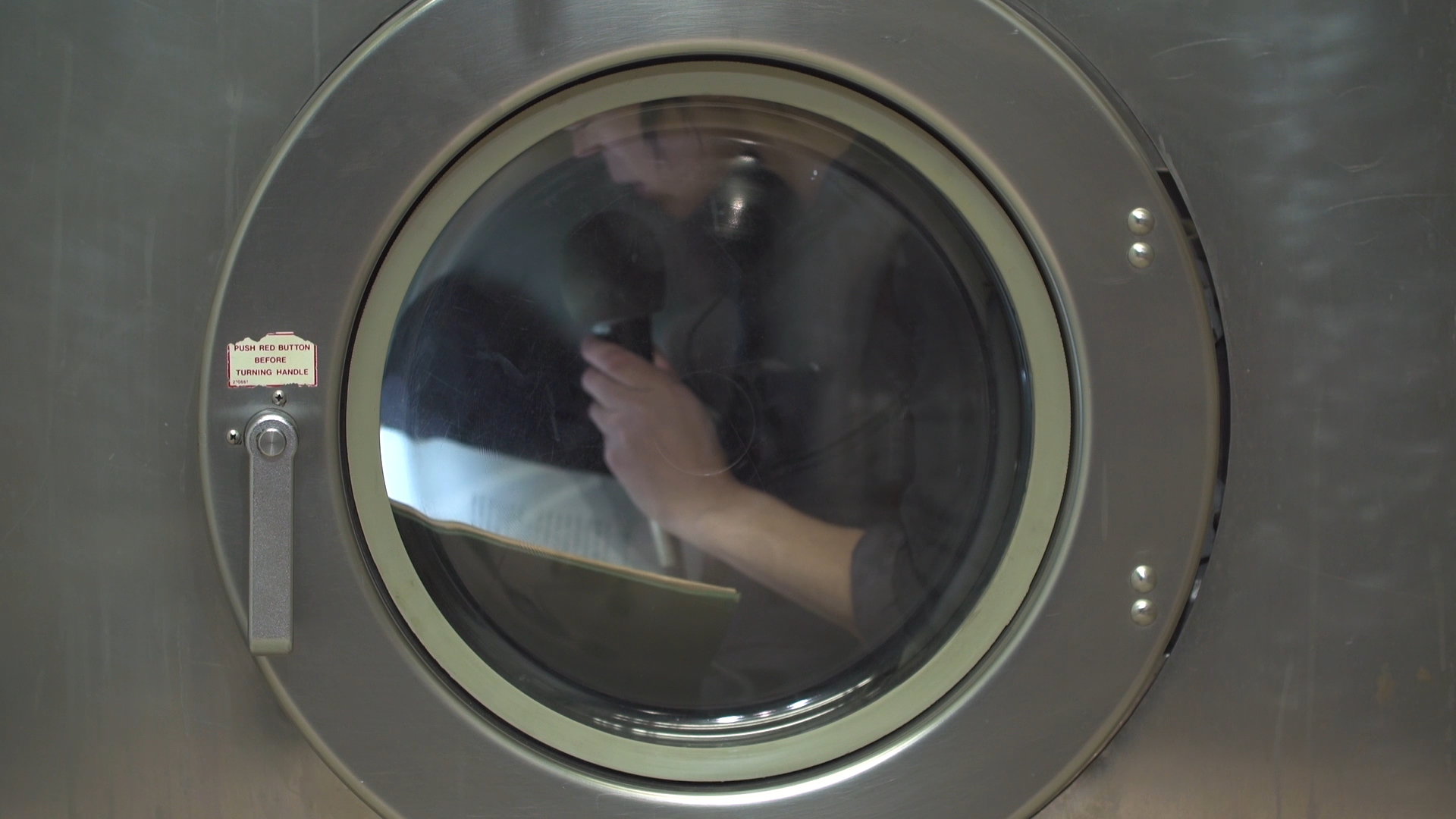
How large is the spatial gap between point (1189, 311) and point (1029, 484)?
14cm

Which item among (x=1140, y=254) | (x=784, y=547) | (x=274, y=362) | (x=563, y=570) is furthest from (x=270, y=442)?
(x=1140, y=254)

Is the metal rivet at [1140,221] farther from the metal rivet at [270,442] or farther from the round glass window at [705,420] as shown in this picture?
the metal rivet at [270,442]

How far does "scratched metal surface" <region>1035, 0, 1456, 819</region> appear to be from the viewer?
0.57m

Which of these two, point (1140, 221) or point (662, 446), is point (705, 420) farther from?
point (1140, 221)

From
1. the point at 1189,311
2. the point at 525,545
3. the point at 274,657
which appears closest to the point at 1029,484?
the point at 1189,311

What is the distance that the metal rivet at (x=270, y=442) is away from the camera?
0.54m

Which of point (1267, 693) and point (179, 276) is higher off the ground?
point (179, 276)

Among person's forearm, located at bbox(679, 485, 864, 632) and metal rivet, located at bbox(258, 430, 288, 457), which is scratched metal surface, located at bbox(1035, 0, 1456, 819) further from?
metal rivet, located at bbox(258, 430, 288, 457)

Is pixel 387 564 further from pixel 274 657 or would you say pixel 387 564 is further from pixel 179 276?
pixel 179 276

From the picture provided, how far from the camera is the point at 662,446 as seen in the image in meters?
0.60

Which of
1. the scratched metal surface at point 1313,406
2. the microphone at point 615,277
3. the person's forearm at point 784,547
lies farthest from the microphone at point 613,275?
the scratched metal surface at point 1313,406

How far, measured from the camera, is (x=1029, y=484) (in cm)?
59

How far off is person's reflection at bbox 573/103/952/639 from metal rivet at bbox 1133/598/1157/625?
126 millimetres

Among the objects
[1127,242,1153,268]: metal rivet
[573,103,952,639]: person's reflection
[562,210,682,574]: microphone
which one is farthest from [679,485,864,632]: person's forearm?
[1127,242,1153,268]: metal rivet
